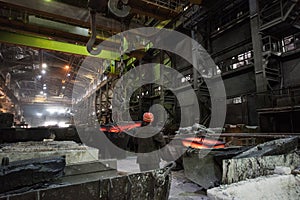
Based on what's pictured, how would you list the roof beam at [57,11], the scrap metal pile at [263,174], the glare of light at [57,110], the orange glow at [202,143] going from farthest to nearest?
1. the glare of light at [57,110]
2. the roof beam at [57,11]
3. the orange glow at [202,143]
4. the scrap metal pile at [263,174]

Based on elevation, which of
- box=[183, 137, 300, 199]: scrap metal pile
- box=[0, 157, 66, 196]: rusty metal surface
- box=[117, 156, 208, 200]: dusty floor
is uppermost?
box=[0, 157, 66, 196]: rusty metal surface

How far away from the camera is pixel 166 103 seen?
12.1m

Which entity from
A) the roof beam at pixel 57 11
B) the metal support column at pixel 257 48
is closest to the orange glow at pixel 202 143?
the metal support column at pixel 257 48

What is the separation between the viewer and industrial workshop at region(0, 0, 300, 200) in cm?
176

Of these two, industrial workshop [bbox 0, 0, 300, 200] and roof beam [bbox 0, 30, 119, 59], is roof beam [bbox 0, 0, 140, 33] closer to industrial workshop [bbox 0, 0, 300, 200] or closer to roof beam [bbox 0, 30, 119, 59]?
industrial workshop [bbox 0, 0, 300, 200]

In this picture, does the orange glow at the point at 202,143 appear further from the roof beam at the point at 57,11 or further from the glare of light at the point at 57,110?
the glare of light at the point at 57,110

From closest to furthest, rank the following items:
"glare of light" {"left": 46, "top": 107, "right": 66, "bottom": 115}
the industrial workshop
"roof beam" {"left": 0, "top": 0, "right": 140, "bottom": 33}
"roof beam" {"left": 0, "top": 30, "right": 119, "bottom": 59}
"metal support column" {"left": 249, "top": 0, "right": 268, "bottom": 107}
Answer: the industrial workshop < "roof beam" {"left": 0, "top": 0, "right": 140, "bottom": 33} < "metal support column" {"left": 249, "top": 0, "right": 268, "bottom": 107} < "roof beam" {"left": 0, "top": 30, "right": 119, "bottom": 59} < "glare of light" {"left": 46, "top": 107, "right": 66, "bottom": 115}

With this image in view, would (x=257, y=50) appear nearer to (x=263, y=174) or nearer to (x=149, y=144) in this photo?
(x=149, y=144)

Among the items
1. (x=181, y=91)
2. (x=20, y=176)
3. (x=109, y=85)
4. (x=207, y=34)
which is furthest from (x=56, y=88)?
(x=20, y=176)

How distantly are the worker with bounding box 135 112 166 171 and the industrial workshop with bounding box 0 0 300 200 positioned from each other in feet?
0.06

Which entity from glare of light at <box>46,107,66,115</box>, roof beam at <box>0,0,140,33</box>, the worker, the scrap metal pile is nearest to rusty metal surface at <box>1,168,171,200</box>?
the scrap metal pile

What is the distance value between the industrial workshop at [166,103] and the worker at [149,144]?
0.06 feet

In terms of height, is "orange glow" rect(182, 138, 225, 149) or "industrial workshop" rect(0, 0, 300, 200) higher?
"industrial workshop" rect(0, 0, 300, 200)

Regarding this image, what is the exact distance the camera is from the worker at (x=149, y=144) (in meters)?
3.57
